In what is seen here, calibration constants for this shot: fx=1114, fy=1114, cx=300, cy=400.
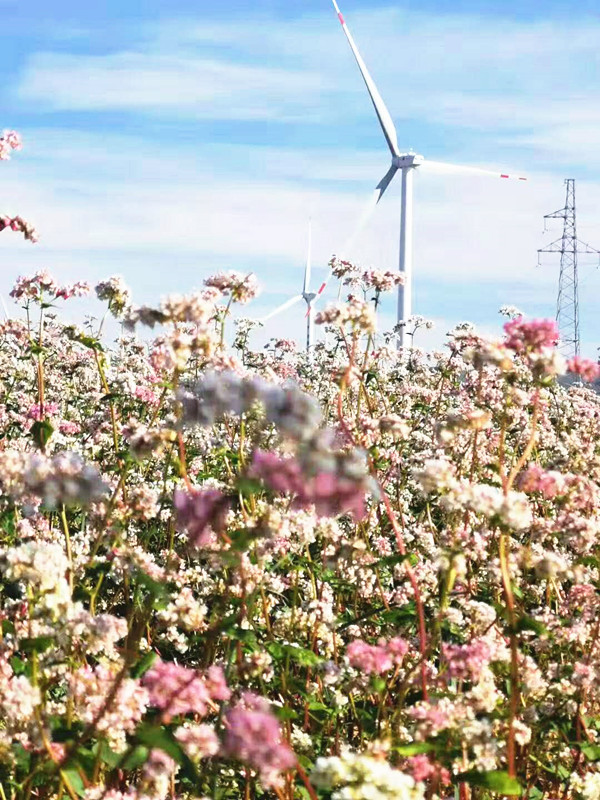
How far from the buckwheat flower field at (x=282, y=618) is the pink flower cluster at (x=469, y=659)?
12mm

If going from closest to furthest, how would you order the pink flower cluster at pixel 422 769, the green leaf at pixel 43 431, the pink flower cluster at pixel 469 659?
the pink flower cluster at pixel 422 769
the pink flower cluster at pixel 469 659
the green leaf at pixel 43 431

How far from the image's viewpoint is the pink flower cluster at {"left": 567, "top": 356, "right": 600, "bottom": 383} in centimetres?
595

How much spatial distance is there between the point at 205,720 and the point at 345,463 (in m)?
3.98

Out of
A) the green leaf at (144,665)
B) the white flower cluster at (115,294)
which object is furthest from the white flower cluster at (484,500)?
the white flower cluster at (115,294)

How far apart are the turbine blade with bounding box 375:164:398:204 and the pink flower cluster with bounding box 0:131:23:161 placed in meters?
28.9

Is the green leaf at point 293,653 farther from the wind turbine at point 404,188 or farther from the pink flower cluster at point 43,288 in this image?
the wind turbine at point 404,188

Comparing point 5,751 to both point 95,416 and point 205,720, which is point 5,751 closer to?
point 205,720

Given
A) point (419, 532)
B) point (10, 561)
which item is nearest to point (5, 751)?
point (10, 561)

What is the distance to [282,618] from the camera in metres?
7.22

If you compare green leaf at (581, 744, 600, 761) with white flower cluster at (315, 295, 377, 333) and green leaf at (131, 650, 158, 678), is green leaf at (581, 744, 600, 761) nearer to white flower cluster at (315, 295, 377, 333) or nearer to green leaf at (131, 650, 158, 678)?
green leaf at (131, 650, 158, 678)

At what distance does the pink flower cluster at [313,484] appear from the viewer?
3.48m

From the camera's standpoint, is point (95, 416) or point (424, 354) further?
point (424, 354)

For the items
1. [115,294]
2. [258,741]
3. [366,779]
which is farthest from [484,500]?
[115,294]

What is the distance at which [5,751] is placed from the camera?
5.04 m
